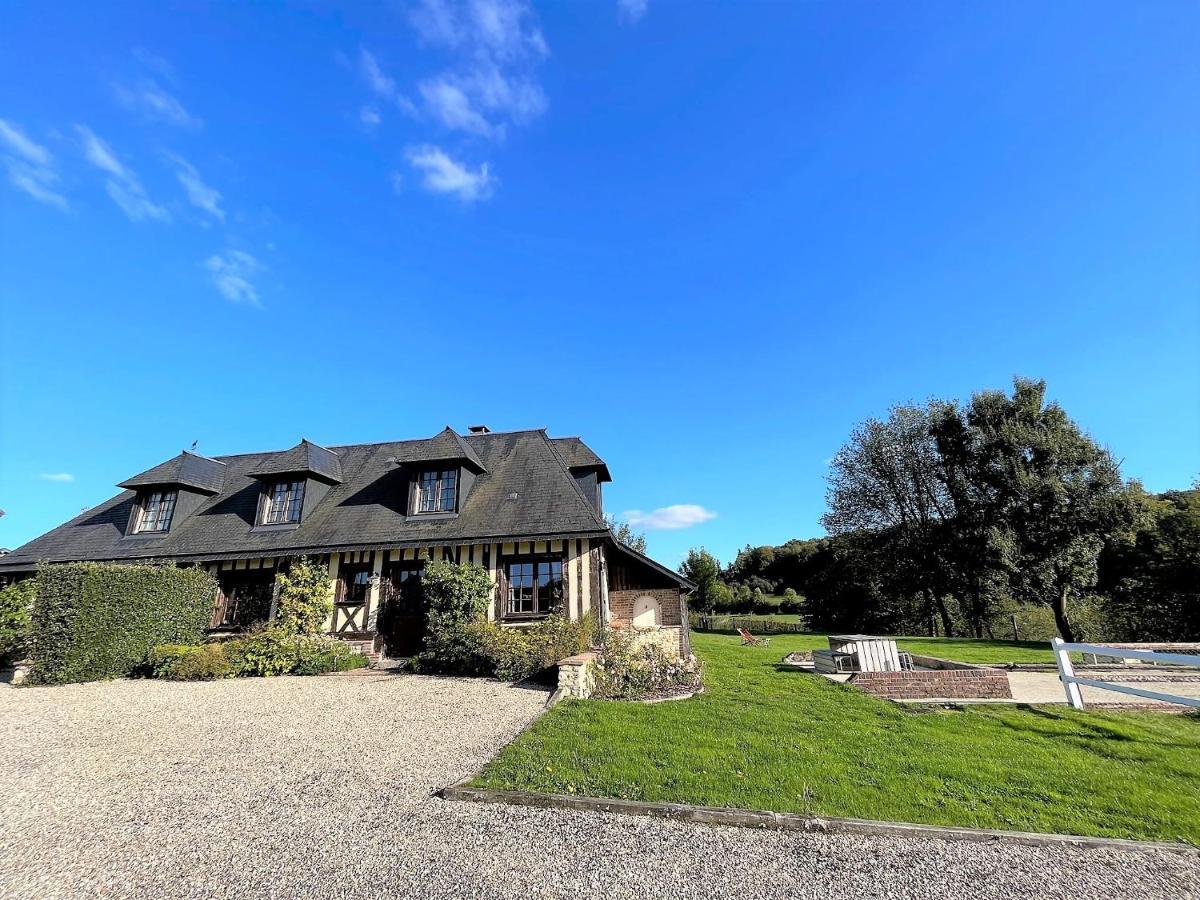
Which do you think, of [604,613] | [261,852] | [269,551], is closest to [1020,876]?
[261,852]

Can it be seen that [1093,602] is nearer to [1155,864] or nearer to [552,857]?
[1155,864]

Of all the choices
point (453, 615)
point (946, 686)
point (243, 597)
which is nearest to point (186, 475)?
point (243, 597)

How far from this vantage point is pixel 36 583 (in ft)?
33.4

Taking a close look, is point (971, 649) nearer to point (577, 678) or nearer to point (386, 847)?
point (577, 678)

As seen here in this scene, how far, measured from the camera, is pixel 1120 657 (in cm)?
788

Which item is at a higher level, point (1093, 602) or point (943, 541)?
point (943, 541)

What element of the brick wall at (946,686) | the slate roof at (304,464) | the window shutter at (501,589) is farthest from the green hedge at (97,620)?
the brick wall at (946,686)

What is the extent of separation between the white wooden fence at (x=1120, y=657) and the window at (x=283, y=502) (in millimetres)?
17607

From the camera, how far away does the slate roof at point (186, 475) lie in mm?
15516

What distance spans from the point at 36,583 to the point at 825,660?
53.7 feet

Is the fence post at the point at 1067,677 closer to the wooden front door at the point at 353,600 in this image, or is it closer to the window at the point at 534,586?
the window at the point at 534,586

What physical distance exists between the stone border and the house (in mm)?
7567

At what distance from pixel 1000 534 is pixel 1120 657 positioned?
1596 cm

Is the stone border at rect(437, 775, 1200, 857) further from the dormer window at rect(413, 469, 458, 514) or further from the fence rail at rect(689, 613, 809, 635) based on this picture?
the fence rail at rect(689, 613, 809, 635)
